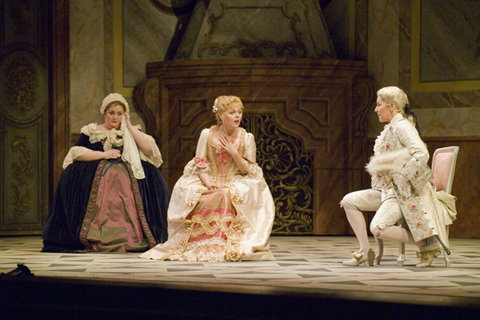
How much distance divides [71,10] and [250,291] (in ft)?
19.3

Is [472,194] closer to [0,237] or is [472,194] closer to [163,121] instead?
[163,121]

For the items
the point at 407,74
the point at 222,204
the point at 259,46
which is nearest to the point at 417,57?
the point at 407,74

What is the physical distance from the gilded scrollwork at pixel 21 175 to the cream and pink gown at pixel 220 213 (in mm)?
3154

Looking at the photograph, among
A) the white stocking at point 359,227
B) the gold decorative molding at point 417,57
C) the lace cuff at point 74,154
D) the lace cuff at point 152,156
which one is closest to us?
the white stocking at point 359,227

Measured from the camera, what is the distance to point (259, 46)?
8648mm

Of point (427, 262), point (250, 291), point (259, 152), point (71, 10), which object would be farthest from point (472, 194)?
point (250, 291)

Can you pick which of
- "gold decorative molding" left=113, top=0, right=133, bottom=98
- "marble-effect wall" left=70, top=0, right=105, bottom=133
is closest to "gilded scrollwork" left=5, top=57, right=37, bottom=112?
"marble-effect wall" left=70, top=0, right=105, bottom=133

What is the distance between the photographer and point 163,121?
8.73 m

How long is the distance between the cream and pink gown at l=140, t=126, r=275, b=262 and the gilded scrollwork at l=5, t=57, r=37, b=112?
3.29 m

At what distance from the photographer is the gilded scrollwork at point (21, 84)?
8.65 metres

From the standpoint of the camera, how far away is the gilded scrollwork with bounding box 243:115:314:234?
8672mm

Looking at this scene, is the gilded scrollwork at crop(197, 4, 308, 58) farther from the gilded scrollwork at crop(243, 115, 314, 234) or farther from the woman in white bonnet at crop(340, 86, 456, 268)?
the woman in white bonnet at crop(340, 86, 456, 268)

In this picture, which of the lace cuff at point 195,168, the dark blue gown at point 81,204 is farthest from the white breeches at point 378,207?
the dark blue gown at point 81,204

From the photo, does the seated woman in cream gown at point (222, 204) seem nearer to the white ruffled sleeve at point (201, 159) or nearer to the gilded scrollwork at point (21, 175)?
the white ruffled sleeve at point (201, 159)
